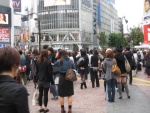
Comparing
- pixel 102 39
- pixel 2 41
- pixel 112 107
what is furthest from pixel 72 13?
pixel 112 107

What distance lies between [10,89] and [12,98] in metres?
0.08

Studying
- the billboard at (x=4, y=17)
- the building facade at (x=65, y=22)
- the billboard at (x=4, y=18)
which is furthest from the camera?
the building facade at (x=65, y=22)

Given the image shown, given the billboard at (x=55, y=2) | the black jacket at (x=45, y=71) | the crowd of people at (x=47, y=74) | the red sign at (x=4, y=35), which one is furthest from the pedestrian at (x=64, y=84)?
the billboard at (x=55, y=2)

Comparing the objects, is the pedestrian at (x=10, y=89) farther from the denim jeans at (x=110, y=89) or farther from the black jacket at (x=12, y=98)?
the denim jeans at (x=110, y=89)

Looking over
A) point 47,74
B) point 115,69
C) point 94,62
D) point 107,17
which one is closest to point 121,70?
point 115,69

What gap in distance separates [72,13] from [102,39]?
45.1 ft

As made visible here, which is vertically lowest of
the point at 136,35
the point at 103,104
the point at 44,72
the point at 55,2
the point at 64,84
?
the point at 103,104

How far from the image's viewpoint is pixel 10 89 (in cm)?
235

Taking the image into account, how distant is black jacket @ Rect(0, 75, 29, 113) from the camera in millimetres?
2318

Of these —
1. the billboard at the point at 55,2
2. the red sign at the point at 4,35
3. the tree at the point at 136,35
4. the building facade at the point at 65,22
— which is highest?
the billboard at the point at 55,2

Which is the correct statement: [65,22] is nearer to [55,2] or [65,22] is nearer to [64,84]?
[55,2]

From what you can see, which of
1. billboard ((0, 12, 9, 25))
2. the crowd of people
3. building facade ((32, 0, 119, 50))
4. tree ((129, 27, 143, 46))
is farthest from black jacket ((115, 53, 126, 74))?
building facade ((32, 0, 119, 50))

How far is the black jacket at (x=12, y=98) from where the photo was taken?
2318 mm

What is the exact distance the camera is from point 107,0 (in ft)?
477
